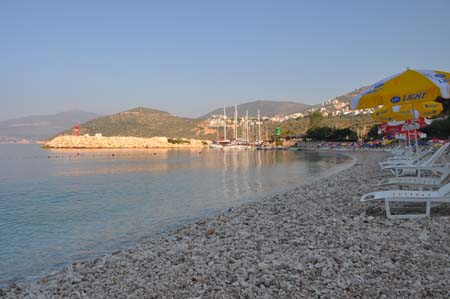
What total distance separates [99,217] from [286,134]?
10313cm

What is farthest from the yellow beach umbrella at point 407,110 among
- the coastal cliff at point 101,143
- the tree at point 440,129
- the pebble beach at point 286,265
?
the coastal cliff at point 101,143

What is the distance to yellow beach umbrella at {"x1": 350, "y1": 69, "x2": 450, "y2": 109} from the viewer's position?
6.45 metres

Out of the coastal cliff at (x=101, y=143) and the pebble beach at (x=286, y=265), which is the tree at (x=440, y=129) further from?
the coastal cliff at (x=101, y=143)

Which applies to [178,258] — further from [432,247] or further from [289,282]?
[432,247]

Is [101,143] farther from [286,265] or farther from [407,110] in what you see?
[286,265]

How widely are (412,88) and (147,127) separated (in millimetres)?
173799

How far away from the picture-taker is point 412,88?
6.78m

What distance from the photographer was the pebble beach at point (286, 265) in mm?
3863

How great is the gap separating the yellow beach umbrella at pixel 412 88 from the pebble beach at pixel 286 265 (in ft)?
6.90

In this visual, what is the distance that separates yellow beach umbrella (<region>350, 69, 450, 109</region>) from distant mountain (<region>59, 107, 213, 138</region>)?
15742 cm

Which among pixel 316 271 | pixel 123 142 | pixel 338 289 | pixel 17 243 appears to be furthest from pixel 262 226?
pixel 123 142

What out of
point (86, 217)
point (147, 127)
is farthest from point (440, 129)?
point (147, 127)

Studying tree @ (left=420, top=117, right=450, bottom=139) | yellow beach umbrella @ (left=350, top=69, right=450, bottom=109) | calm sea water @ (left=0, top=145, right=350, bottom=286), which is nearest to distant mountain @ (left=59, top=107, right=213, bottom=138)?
tree @ (left=420, top=117, right=450, bottom=139)

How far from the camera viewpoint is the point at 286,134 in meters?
113
